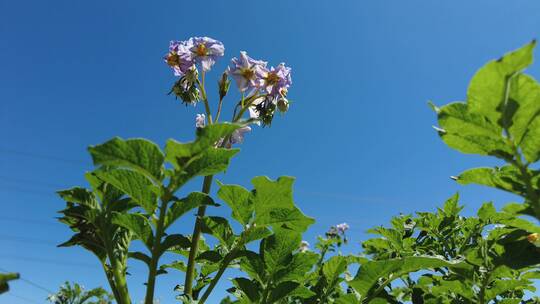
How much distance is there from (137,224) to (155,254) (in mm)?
109

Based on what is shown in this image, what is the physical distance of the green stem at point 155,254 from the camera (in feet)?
3.97

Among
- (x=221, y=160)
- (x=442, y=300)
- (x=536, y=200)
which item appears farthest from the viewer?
(x=442, y=300)

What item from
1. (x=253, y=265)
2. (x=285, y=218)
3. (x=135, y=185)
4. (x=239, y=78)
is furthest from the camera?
(x=239, y=78)

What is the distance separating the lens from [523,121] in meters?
0.97

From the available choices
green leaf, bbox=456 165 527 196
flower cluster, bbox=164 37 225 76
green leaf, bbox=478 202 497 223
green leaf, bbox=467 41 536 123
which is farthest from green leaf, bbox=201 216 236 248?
green leaf, bbox=478 202 497 223

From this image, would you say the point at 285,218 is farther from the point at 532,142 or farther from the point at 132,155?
the point at 532,142

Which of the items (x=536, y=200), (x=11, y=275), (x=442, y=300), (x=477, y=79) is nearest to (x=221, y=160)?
(x=11, y=275)

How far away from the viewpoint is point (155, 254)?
1290 millimetres

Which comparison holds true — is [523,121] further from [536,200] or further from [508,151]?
[536,200]

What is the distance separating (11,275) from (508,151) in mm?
1139

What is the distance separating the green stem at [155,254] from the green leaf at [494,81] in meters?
0.83

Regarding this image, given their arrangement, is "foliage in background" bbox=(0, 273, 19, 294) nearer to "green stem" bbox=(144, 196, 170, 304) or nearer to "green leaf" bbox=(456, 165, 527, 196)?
"green stem" bbox=(144, 196, 170, 304)

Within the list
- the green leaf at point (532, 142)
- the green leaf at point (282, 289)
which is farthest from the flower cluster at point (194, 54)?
the green leaf at point (532, 142)

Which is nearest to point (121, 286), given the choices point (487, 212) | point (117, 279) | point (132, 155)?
point (117, 279)
